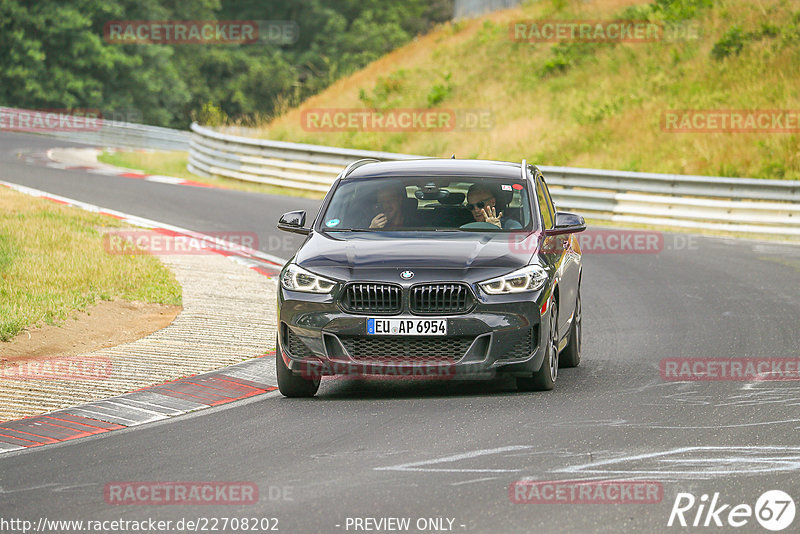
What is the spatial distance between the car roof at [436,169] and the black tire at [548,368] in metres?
1.53

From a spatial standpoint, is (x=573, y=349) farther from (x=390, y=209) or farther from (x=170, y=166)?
(x=170, y=166)

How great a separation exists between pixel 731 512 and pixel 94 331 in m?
7.52

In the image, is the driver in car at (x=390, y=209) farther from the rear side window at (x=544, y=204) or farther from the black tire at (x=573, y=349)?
the black tire at (x=573, y=349)

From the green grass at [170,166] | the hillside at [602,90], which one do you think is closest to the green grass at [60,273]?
the green grass at [170,166]

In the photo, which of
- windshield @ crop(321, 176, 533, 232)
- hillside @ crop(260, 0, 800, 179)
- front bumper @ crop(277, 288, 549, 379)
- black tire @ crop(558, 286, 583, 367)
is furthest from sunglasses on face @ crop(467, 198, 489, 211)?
hillside @ crop(260, 0, 800, 179)

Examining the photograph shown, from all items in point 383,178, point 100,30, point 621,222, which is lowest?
point 621,222

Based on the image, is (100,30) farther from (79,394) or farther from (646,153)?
(79,394)

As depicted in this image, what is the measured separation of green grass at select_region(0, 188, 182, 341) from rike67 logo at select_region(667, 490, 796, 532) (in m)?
7.04

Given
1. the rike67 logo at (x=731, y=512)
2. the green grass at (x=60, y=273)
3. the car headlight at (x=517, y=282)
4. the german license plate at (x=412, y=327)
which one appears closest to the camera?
the rike67 logo at (x=731, y=512)

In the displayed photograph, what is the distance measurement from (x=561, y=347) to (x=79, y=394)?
3.71 metres

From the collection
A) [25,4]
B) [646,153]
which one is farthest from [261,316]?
[25,4]

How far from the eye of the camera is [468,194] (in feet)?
34.5

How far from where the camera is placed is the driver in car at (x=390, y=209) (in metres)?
10.4

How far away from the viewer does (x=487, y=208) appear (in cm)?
1048
